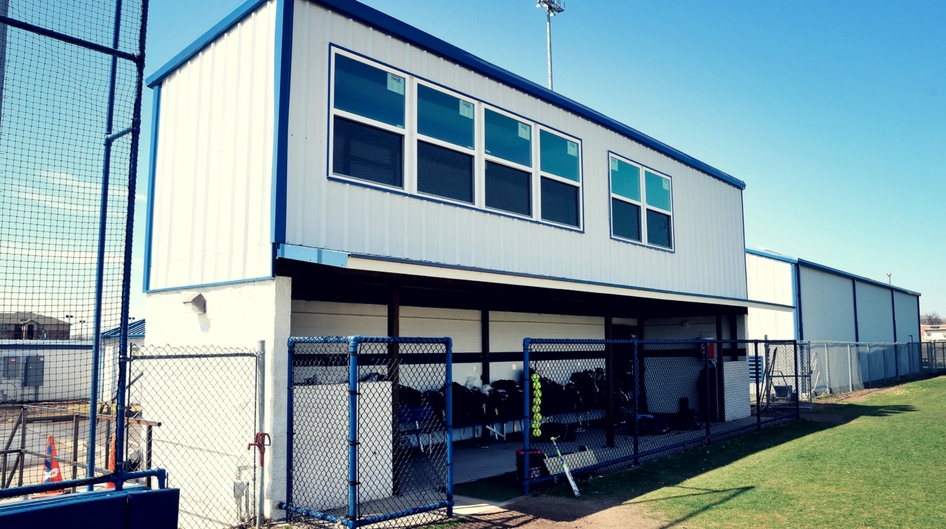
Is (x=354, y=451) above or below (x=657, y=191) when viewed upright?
below

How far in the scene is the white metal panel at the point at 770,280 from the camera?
24.2m

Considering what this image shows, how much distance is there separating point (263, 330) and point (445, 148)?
3.66 m

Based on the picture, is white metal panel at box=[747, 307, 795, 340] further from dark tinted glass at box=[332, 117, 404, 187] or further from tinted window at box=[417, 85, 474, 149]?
dark tinted glass at box=[332, 117, 404, 187]

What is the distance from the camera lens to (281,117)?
711 centimetres

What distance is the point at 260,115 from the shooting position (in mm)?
7422

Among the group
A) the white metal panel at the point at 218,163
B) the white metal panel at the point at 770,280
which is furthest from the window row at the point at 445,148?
the white metal panel at the point at 770,280

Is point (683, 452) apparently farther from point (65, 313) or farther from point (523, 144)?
point (65, 313)

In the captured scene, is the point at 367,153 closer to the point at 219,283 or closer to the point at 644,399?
the point at 219,283

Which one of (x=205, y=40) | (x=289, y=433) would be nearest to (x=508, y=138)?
(x=205, y=40)

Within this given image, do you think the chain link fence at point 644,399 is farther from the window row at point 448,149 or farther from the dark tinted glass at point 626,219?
the window row at point 448,149

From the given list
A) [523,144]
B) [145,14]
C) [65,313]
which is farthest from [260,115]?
[523,144]

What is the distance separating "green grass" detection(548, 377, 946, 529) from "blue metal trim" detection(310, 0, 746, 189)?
5991 millimetres

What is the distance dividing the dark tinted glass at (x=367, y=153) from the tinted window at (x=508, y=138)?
183 centimetres

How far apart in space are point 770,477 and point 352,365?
5.94 meters
